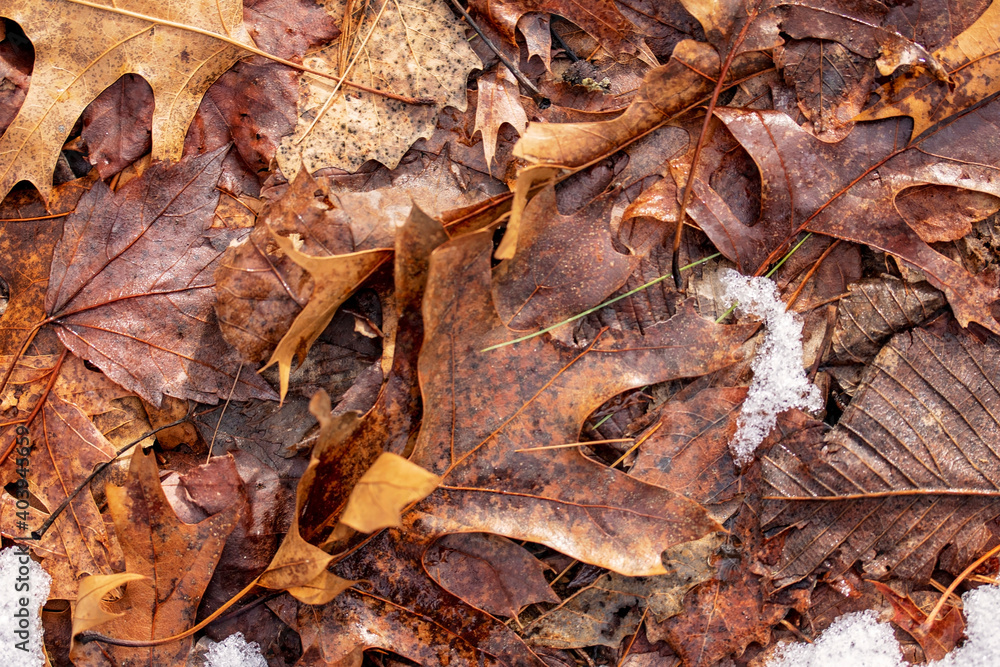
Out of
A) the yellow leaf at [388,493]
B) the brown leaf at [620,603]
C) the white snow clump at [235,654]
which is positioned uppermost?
the yellow leaf at [388,493]

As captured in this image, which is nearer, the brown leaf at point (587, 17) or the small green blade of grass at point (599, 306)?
the small green blade of grass at point (599, 306)

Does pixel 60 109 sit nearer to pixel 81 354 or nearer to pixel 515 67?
pixel 81 354

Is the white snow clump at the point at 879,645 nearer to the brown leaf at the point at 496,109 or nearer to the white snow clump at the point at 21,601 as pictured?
the brown leaf at the point at 496,109

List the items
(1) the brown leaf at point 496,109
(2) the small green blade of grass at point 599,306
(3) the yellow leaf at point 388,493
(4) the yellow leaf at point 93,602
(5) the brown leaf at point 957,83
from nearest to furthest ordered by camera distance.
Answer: (3) the yellow leaf at point 388,493, (4) the yellow leaf at point 93,602, (2) the small green blade of grass at point 599,306, (5) the brown leaf at point 957,83, (1) the brown leaf at point 496,109

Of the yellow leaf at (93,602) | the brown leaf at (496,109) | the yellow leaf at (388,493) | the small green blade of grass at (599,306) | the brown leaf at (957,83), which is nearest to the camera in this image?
the yellow leaf at (388,493)

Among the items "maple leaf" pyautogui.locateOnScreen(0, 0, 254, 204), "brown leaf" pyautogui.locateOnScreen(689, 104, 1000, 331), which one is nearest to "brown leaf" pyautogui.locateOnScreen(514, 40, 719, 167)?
"brown leaf" pyautogui.locateOnScreen(689, 104, 1000, 331)

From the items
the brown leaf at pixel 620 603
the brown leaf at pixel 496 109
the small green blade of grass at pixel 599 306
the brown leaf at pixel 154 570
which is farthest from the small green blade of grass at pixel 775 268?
the brown leaf at pixel 154 570

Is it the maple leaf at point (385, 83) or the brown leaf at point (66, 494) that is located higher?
the maple leaf at point (385, 83)
